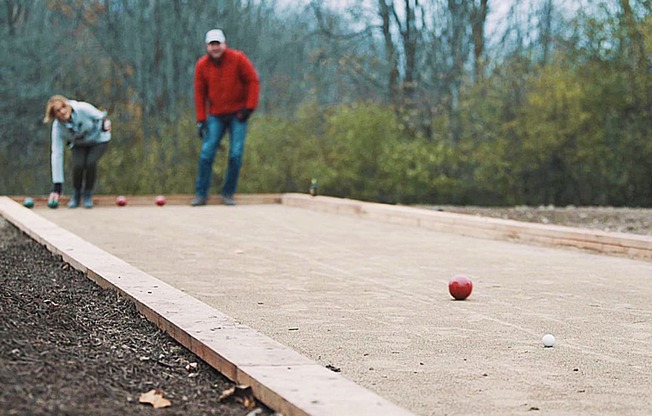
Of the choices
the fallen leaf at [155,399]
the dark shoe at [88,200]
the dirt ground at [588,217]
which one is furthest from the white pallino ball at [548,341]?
the dark shoe at [88,200]

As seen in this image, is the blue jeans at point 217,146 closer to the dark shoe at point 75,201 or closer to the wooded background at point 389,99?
the dark shoe at point 75,201

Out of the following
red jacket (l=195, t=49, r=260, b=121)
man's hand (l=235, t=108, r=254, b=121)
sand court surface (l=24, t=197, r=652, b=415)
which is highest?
red jacket (l=195, t=49, r=260, b=121)

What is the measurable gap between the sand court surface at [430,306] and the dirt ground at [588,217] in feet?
6.39

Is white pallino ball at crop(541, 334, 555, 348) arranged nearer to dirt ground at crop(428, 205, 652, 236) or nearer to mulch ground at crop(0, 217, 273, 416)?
mulch ground at crop(0, 217, 273, 416)

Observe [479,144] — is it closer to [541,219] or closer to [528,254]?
[541,219]

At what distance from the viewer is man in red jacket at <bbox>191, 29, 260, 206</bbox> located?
13.0 m

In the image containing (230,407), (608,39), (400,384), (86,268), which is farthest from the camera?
(608,39)

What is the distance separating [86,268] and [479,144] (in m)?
10.4

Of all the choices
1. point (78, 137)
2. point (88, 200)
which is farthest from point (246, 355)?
point (88, 200)

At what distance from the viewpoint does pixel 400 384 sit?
3.83 metres

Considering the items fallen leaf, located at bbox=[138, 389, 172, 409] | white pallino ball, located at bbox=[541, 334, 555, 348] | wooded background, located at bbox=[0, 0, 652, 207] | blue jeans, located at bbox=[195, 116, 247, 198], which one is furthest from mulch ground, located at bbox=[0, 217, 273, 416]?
wooded background, located at bbox=[0, 0, 652, 207]

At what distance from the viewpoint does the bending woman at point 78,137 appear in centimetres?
1159

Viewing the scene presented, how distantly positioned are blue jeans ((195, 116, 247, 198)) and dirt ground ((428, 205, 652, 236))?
2.56m

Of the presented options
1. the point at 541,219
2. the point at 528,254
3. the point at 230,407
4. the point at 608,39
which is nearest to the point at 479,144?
the point at 608,39
